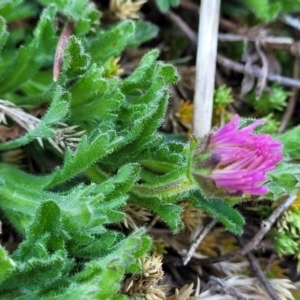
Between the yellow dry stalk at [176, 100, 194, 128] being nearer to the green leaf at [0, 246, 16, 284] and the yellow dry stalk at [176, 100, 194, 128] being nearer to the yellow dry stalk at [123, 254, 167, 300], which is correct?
the yellow dry stalk at [123, 254, 167, 300]

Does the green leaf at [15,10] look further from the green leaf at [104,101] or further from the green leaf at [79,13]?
the green leaf at [104,101]

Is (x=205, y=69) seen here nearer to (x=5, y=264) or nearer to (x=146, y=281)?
(x=146, y=281)

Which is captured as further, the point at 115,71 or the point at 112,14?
the point at 112,14

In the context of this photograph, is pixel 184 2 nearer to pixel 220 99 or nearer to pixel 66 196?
pixel 220 99

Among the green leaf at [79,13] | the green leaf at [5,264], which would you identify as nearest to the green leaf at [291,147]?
the green leaf at [79,13]

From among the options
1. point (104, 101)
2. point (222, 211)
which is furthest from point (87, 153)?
point (222, 211)

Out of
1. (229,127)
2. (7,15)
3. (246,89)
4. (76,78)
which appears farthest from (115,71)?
(229,127)
